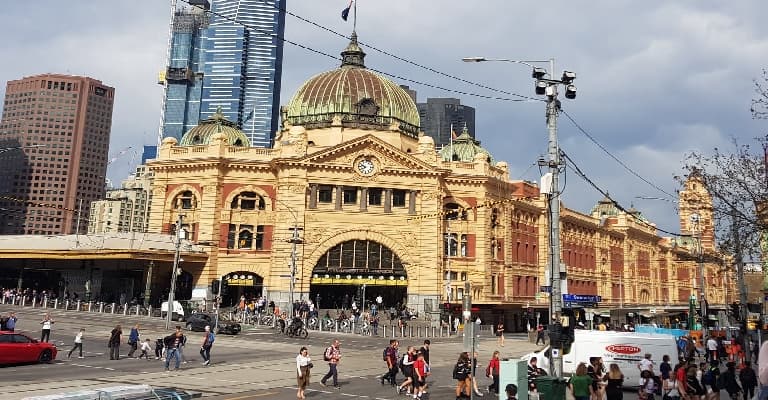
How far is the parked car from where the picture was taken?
4344 centimetres

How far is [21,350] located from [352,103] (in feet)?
157

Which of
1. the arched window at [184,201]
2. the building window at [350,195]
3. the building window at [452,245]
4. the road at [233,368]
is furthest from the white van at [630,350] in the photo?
the arched window at [184,201]

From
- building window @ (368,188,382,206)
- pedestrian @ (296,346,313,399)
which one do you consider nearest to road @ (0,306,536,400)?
pedestrian @ (296,346,313,399)

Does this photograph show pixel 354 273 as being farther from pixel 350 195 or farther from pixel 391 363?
pixel 391 363

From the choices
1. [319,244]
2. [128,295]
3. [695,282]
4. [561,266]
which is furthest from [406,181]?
[695,282]

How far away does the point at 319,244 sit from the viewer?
2391 inches

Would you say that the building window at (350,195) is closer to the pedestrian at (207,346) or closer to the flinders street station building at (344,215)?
the flinders street station building at (344,215)

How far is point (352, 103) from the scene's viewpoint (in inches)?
2756

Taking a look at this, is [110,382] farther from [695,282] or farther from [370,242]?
[695,282]

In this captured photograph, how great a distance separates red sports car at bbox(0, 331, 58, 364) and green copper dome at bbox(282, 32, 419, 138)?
44.1 metres

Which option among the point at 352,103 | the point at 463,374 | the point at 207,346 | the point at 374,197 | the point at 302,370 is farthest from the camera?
the point at 352,103

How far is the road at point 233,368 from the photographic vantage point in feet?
72.9

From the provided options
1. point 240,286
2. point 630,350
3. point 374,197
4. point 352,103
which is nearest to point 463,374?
point 630,350

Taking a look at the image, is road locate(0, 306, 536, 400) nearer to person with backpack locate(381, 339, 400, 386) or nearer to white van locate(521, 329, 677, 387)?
person with backpack locate(381, 339, 400, 386)
